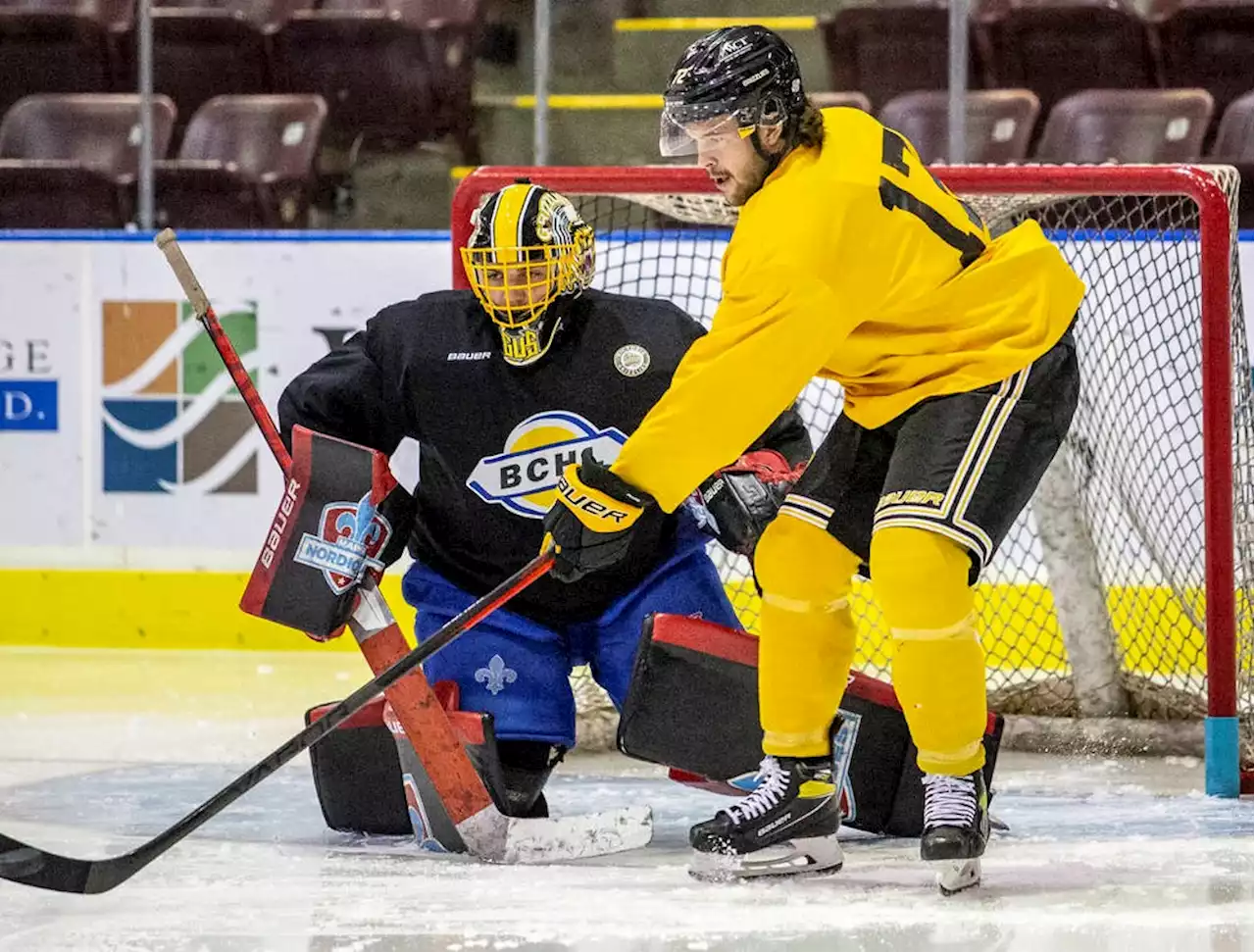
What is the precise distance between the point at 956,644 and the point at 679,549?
65 centimetres

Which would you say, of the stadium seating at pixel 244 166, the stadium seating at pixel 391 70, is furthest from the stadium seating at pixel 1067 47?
the stadium seating at pixel 244 166

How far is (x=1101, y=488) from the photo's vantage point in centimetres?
403

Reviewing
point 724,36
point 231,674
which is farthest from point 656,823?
point 231,674

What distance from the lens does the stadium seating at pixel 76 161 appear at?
516 cm

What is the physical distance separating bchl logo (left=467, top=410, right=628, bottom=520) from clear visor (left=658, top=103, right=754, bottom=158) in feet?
1.66

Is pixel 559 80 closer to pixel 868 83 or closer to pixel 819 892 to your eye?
pixel 868 83

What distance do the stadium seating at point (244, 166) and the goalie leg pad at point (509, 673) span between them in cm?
250

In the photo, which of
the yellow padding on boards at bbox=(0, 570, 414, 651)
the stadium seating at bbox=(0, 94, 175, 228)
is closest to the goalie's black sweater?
the yellow padding on boards at bbox=(0, 570, 414, 651)

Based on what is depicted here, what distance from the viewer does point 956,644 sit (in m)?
2.40

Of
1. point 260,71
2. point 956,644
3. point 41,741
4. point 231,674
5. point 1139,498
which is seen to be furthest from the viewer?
point 260,71

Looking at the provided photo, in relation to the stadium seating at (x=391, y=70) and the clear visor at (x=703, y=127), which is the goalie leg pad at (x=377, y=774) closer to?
the clear visor at (x=703, y=127)

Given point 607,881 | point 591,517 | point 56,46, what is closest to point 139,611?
point 56,46

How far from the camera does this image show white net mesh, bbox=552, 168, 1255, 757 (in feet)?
12.3

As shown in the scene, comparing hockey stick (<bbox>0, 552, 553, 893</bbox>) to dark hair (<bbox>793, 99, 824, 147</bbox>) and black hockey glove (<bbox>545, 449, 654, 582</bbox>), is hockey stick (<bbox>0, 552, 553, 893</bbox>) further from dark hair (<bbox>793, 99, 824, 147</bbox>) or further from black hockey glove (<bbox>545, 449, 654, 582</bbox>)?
dark hair (<bbox>793, 99, 824, 147</bbox>)
